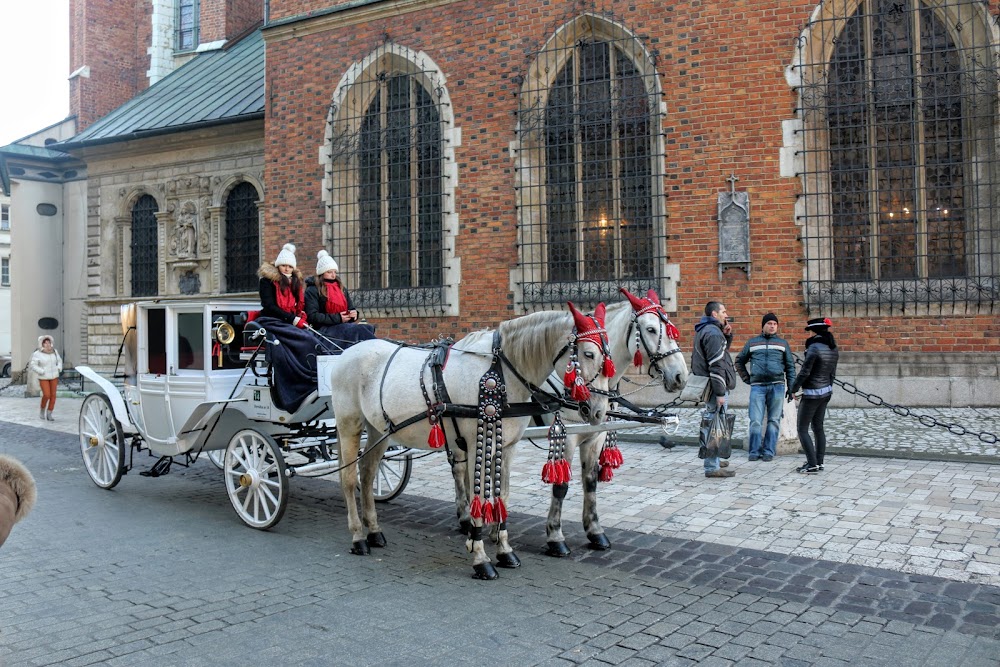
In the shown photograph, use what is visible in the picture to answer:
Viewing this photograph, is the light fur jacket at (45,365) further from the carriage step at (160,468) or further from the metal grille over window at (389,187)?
the carriage step at (160,468)

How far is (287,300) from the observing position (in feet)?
24.1

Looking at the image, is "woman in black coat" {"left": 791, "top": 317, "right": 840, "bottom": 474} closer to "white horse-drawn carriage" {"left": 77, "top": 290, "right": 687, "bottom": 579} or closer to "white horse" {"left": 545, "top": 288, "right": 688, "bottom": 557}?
"white horse-drawn carriage" {"left": 77, "top": 290, "right": 687, "bottom": 579}

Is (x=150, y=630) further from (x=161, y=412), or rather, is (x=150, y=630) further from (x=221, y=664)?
(x=161, y=412)

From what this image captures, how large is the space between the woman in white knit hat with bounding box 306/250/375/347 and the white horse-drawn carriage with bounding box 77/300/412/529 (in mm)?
533

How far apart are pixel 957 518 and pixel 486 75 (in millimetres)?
9974

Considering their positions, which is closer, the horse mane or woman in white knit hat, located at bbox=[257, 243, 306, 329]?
the horse mane

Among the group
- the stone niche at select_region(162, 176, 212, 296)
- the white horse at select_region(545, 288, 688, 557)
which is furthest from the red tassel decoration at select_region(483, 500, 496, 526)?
the stone niche at select_region(162, 176, 212, 296)

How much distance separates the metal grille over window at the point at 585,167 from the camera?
12898 millimetres

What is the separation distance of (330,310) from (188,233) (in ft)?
47.7

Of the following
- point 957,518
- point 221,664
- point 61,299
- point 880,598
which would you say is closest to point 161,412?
point 221,664

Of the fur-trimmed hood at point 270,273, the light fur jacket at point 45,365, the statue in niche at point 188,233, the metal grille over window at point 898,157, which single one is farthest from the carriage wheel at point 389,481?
the statue in niche at point 188,233

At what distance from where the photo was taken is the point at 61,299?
23.2 metres

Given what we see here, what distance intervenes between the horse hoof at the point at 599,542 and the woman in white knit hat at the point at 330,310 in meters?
2.82

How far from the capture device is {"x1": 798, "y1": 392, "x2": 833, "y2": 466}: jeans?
8.58m
